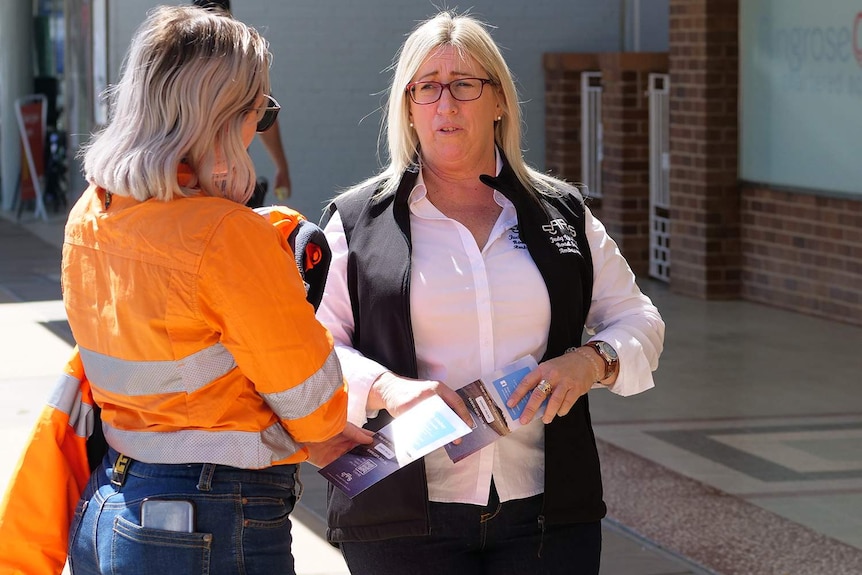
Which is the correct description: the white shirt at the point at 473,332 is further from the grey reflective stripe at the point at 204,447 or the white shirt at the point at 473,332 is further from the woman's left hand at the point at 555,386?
the grey reflective stripe at the point at 204,447

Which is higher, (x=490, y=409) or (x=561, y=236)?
(x=561, y=236)

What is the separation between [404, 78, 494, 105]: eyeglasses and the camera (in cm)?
312

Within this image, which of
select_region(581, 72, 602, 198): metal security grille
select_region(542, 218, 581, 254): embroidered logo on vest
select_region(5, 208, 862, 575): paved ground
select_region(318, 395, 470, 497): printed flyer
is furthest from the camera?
select_region(581, 72, 602, 198): metal security grille

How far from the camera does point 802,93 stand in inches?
396

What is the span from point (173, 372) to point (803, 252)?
8.24m

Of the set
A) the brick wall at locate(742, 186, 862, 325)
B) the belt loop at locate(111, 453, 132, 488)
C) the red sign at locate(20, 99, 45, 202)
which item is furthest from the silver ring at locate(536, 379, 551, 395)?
the red sign at locate(20, 99, 45, 202)

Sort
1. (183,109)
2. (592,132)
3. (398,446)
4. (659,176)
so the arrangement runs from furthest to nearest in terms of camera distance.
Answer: (592,132), (659,176), (398,446), (183,109)

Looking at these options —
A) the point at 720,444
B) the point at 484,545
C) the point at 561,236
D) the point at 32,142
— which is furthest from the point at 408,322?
the point at 32,142

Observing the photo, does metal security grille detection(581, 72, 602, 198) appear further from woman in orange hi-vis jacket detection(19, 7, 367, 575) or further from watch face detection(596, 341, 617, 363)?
woman in orange hi-vis jacket detection(19, 7, 367, 575)

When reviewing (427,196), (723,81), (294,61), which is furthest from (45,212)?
(427,196)

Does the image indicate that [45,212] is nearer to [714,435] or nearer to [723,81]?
[723,81]

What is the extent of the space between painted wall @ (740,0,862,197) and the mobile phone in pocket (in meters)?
7.85

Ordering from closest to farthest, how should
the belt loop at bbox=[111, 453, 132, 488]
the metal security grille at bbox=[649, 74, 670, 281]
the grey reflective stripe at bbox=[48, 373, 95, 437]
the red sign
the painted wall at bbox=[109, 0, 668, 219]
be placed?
the belt loop at bbox=[111, 453, 132, 488], the grey reflective stripe at bbox=[48, 373, 95, 437], the metal security grille at bbox=[649, 74, 670, 281], the painted wall at bbox=[109, 0, 668, 219], the red sign

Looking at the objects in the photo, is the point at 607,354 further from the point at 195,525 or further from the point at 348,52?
the point at 348,52
